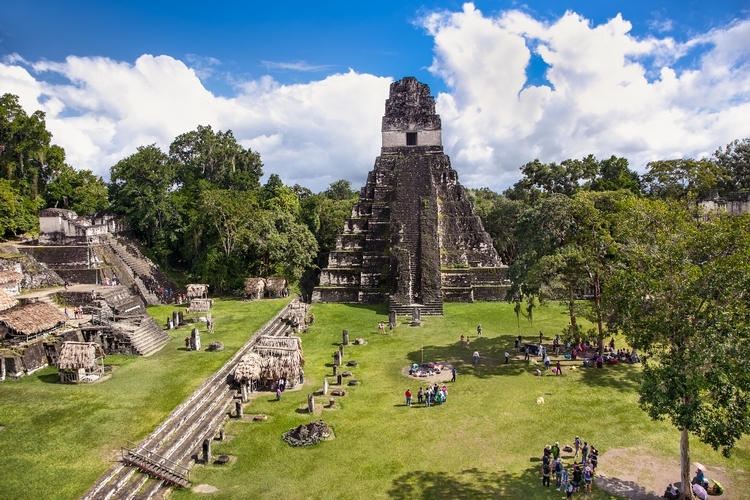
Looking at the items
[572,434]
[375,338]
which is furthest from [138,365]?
[572,434]

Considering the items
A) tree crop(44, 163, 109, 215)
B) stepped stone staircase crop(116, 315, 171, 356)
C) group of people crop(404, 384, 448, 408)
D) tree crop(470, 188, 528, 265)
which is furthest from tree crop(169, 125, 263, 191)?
group of people crop(404, 384, 448, 408)

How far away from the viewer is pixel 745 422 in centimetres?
1007

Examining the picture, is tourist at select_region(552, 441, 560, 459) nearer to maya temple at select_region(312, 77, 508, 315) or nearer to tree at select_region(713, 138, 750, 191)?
maya temple at select_region(312, 77, 508, 315)

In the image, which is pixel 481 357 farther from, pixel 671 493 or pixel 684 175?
pixel 684 175

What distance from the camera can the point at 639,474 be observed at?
12.7 m

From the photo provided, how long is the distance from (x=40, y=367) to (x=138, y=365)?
3.50 meters

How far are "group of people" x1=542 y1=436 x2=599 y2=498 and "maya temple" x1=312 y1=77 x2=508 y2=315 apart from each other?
16.3 meters

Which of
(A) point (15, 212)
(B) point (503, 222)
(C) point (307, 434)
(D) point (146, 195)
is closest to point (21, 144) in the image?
(A) point (15, 212)

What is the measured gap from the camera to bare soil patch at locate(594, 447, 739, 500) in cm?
1205

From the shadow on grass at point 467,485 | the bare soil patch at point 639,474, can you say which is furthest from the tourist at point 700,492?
the shadow on grass at point 467,485

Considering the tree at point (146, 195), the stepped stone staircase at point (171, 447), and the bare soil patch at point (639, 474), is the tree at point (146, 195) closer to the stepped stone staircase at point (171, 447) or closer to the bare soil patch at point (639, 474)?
the stepped stone staircase at point (171, 447)

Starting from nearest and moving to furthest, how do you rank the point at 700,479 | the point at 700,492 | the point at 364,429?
the point at 700,492 < the point at 700,479 < the point at 364,429

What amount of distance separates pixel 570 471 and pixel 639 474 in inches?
66.2

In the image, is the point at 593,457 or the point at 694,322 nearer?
the point at 694,322
